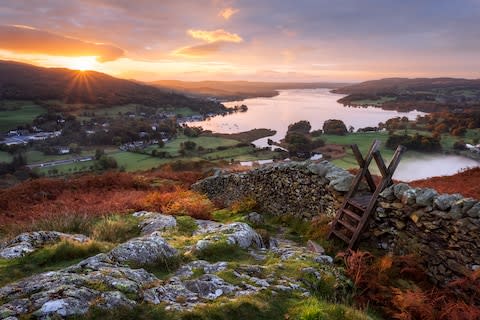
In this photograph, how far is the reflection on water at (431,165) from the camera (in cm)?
3475

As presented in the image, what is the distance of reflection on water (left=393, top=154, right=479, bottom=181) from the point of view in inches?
Result: 1368

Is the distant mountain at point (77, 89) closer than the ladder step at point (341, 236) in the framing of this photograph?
No

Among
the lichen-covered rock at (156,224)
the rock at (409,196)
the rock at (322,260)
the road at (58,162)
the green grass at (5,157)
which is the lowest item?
the road at (58,162)

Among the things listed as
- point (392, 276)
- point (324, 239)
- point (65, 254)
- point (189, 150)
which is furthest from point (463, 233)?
point (189, 150)

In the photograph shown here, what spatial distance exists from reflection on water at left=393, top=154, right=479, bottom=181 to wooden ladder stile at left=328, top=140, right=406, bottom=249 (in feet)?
87.4

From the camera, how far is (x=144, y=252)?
6465 millimetres

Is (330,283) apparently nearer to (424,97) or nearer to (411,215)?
(411,215)

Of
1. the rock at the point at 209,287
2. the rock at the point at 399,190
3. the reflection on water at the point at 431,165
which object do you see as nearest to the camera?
the rock at the point at 209,287

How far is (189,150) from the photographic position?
6300 centimetres

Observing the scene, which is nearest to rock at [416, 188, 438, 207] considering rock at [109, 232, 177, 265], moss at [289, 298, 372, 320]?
moss at [289, 298, 372, 320]

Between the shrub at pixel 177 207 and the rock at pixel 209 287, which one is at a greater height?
the rock at pixel 209 287

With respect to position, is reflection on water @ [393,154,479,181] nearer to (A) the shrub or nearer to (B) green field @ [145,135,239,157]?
(A) the shrub

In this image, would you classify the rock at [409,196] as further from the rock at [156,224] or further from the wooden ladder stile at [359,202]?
the rock at [156,224]

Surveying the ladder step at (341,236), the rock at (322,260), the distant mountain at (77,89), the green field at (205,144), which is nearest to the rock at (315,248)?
the rock at (322,260)
